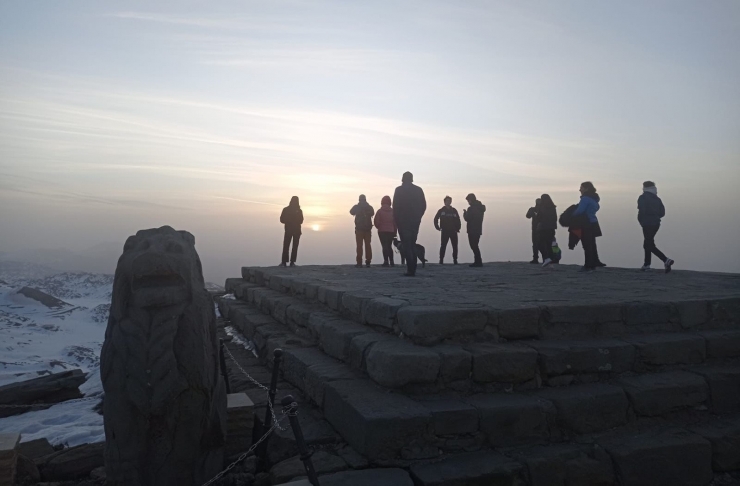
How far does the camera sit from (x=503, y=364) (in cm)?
452

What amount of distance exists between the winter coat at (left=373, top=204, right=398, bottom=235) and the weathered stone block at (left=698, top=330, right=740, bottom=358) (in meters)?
8.53

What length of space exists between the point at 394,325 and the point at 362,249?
9641 millimetres

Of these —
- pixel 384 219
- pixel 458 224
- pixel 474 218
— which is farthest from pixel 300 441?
pixel 458 224

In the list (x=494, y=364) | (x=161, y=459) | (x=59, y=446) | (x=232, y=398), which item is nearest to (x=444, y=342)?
(x=494, y=364)

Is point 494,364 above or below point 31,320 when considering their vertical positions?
above

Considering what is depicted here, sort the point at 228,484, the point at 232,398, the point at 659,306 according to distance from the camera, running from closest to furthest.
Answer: the point at 228,484
the point at 232,398
the point at 659,306

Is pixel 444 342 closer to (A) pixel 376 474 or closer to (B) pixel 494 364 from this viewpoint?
(B) pixel 494 364

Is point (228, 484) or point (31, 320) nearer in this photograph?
point (228, 484)

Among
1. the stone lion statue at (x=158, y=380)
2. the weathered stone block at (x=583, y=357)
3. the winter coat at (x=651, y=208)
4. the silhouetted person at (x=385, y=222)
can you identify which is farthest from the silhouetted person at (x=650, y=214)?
the stone lion statue at (x=158, y=380)

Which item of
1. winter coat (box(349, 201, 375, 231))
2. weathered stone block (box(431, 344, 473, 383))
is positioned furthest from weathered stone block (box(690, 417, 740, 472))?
winter coat (box(349, 201, 375, 231))

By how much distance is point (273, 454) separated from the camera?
4375mm

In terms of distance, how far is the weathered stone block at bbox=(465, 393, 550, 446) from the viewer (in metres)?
4.04

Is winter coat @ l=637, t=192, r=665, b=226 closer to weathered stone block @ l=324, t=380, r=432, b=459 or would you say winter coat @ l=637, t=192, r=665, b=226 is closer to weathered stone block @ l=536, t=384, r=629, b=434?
weathered stone block @ l=536, t=384, r=629, b=434

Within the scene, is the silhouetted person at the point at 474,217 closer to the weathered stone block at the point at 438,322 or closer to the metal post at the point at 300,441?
the weathered stone block at the point at 438,322
